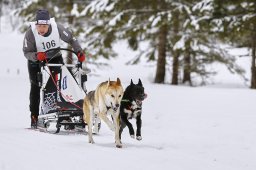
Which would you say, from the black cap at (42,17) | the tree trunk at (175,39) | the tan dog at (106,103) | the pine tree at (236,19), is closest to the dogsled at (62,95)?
the black cap at (42,17)

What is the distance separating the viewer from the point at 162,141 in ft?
26.7

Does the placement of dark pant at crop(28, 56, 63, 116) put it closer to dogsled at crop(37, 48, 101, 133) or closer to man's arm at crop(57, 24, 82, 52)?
dogsled at crop(37, 48, 101, 133)

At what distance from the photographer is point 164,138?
28.0 feet

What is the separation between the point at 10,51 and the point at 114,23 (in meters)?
21.2

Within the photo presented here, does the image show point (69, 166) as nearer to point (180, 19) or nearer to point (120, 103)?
point (120, 103)

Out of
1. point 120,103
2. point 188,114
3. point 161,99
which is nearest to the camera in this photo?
Result: point 120,103

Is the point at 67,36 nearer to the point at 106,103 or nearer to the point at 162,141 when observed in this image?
the point at 106,103

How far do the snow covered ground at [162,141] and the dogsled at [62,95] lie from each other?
0.31 metres

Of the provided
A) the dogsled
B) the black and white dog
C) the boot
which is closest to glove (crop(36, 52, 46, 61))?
the dogsled

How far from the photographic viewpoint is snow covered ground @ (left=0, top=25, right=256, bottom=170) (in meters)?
5.76

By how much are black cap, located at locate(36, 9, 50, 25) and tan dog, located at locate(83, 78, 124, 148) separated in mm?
1521

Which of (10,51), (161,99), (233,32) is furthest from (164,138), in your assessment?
(10,51)

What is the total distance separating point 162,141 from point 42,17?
272 centimetres

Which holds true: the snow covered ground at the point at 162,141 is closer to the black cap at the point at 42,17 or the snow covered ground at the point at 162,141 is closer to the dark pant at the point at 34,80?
the dark pant at the point at 34,80
